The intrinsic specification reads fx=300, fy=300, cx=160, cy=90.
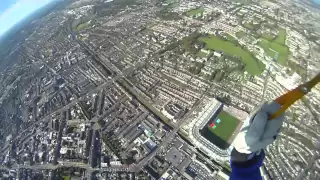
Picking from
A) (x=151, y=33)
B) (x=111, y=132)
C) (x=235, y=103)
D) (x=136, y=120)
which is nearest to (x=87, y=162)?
(x=111, y=132)

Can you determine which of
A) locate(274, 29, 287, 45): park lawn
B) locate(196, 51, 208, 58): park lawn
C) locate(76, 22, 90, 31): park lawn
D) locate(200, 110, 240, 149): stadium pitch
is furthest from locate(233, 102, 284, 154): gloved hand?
locate(76, 22, 90, 31): park lawn

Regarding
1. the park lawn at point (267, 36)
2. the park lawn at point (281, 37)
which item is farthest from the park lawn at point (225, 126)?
the park lawn at point (267, 36)

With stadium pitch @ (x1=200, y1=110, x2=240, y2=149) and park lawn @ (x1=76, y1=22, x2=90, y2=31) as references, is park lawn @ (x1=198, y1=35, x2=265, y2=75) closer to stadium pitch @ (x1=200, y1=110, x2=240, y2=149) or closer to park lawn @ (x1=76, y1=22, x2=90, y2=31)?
stadium pitch @ (x1=200, y1=110, x2=240, y2=149)

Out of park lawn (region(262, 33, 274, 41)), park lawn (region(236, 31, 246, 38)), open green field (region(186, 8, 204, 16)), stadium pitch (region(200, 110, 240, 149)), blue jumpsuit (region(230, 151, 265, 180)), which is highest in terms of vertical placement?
blue jumpsuit (region(230, 151, 265, 180))

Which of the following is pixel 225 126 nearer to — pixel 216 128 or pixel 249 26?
pixel 216 128

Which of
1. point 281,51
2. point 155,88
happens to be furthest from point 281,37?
point 155,88

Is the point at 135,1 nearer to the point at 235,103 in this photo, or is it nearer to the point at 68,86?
the point at 68,86

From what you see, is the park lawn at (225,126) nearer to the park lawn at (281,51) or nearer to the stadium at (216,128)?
the stadium at (216,128)
